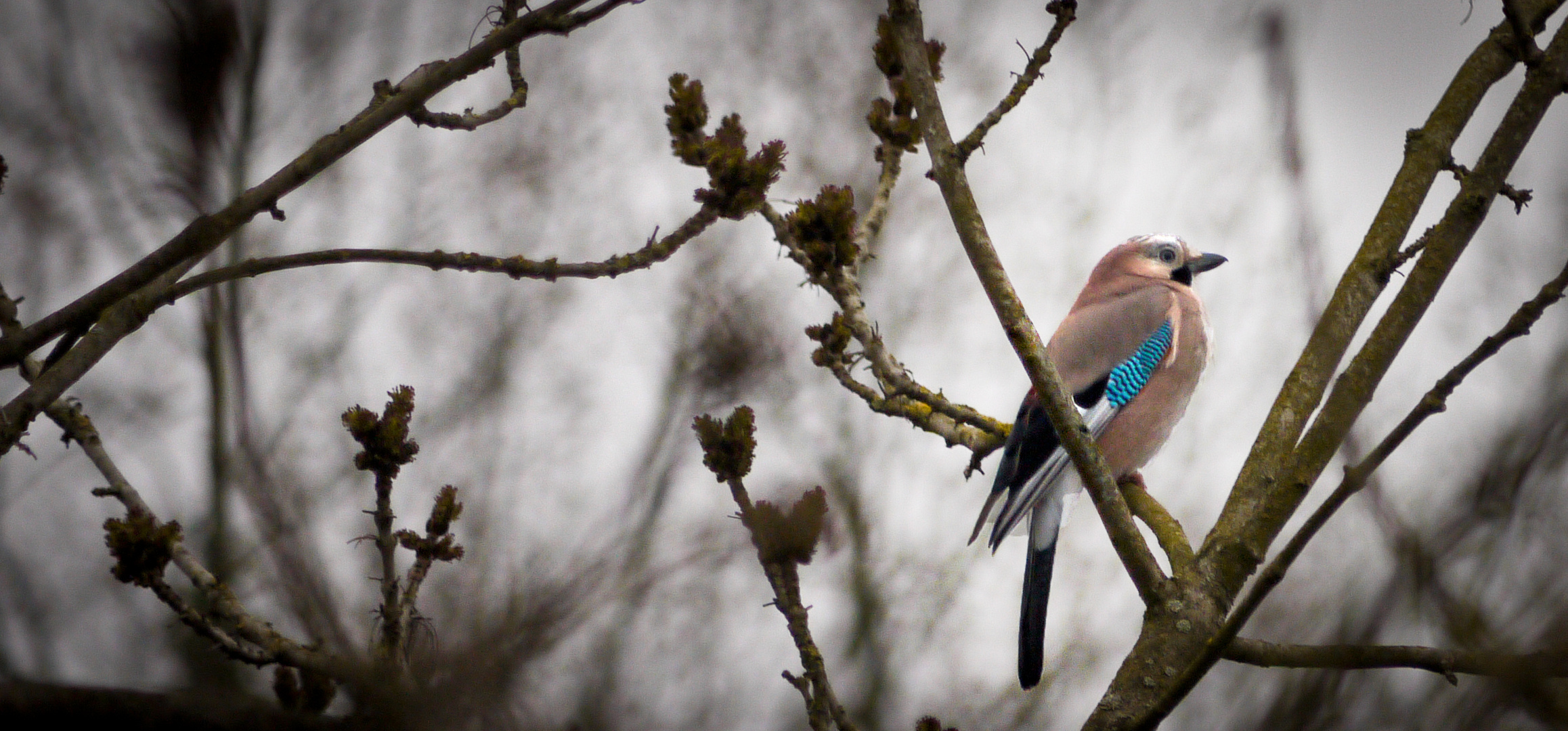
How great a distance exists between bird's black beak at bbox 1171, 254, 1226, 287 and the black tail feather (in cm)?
268

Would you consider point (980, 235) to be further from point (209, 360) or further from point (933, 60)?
point (209, 360)

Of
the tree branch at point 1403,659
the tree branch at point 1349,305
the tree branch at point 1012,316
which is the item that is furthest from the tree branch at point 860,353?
the tree branch at point 1403,659

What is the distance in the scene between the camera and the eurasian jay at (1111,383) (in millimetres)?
4629

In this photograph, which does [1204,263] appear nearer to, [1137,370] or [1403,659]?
[1137,370]

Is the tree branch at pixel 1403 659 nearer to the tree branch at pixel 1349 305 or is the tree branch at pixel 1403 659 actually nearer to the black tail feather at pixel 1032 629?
the tree branch at pixel 1349 305

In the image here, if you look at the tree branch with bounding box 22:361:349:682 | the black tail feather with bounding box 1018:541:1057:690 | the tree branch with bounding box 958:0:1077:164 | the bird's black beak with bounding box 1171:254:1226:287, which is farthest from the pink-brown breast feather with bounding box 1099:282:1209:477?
the tree branch with bounding box 22:361:349:682

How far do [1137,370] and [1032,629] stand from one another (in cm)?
184

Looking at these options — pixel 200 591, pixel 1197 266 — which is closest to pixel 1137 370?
pixel 1197 266

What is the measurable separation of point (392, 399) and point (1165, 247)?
4.80 meters

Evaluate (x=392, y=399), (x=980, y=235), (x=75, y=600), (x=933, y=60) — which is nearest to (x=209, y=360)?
(x=75, y=600)

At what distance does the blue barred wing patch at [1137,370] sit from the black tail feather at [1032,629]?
132 cm

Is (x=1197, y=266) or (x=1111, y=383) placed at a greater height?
(x=1197, y=266)

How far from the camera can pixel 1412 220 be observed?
3.30 m

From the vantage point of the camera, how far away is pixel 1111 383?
5543 millimetres
